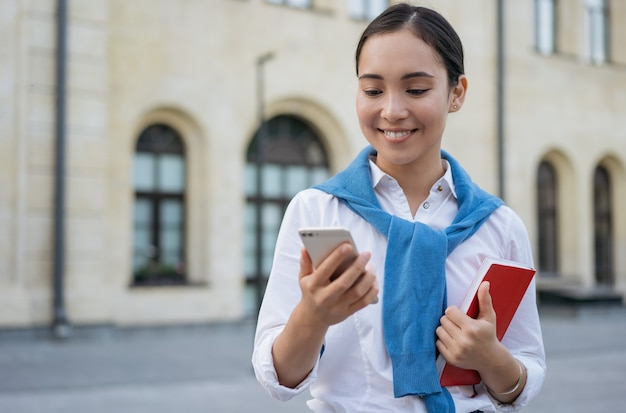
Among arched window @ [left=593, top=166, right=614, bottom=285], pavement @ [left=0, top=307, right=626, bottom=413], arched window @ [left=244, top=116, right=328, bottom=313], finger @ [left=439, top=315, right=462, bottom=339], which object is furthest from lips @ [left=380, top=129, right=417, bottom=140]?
arched window @ [left=593, top=166, right=614, bottom=285]

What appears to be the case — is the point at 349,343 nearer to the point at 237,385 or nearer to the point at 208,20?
the point at 237,385

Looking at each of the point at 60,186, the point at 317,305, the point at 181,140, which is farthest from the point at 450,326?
the point at 181,140

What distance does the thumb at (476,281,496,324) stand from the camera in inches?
71.4

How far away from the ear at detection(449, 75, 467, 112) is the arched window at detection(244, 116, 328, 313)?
16188mm

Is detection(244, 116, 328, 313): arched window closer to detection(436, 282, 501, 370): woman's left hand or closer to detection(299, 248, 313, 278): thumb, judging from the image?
detection(436, 282, 501, 370): woman's left hand

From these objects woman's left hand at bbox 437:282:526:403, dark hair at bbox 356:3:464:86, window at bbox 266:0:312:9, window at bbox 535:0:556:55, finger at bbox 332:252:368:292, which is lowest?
woman's left hand at bbox 437:282:526:403

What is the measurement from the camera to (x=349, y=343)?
6.42 feet

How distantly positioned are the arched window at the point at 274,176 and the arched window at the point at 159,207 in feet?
4.99

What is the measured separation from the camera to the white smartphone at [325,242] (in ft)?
5.11

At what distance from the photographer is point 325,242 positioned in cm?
158

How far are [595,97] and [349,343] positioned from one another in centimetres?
2452

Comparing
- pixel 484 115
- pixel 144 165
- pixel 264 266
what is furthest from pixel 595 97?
pixel 144 165

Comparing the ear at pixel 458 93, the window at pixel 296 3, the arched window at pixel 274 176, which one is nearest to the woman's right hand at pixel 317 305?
the ear at pixel 458 93

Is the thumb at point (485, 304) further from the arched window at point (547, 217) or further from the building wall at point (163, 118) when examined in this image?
the arched window at point (547, 217)
